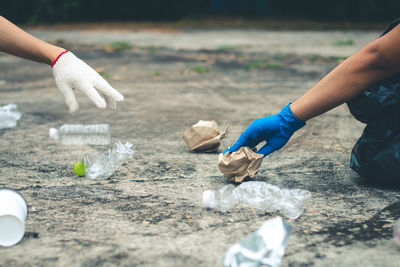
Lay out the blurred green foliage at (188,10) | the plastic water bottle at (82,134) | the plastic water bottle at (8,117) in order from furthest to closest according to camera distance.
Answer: the blurred green foliage at (188,10) → the plastic water bottle at (8,117) → the plastic water bottle at (82,134)

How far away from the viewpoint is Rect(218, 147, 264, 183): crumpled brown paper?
2506mm

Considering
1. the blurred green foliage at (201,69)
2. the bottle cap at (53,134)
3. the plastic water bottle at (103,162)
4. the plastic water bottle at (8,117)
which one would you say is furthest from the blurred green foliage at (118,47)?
the plastic water bottle at (103,162)

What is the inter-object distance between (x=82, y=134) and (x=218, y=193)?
5.38 feet

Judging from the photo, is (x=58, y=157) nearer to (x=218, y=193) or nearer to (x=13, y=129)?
(x=13, y=129)

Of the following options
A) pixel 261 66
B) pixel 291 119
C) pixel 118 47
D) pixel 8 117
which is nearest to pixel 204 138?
pixel 291 119

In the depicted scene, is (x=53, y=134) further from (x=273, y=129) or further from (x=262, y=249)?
(x=262, y=249)

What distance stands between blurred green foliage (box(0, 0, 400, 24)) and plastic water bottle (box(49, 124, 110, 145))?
10.5 meters

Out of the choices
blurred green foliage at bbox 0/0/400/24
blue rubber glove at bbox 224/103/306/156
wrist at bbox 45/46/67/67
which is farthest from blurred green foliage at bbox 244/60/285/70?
blurred green foliage at bbox 0/0/400/24

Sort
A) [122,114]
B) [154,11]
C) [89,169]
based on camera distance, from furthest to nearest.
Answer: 1. [154,11]
2. [122,114]
3. [89,169]

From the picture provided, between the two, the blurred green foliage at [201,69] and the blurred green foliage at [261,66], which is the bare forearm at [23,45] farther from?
the blurred green foliage at [261,66]

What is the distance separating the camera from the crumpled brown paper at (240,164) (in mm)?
2506

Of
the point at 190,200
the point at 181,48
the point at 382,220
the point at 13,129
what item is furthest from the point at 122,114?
the point at 181,48

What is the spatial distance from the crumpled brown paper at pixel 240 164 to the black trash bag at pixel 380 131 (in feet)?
1.80

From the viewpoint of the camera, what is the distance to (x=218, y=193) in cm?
233
